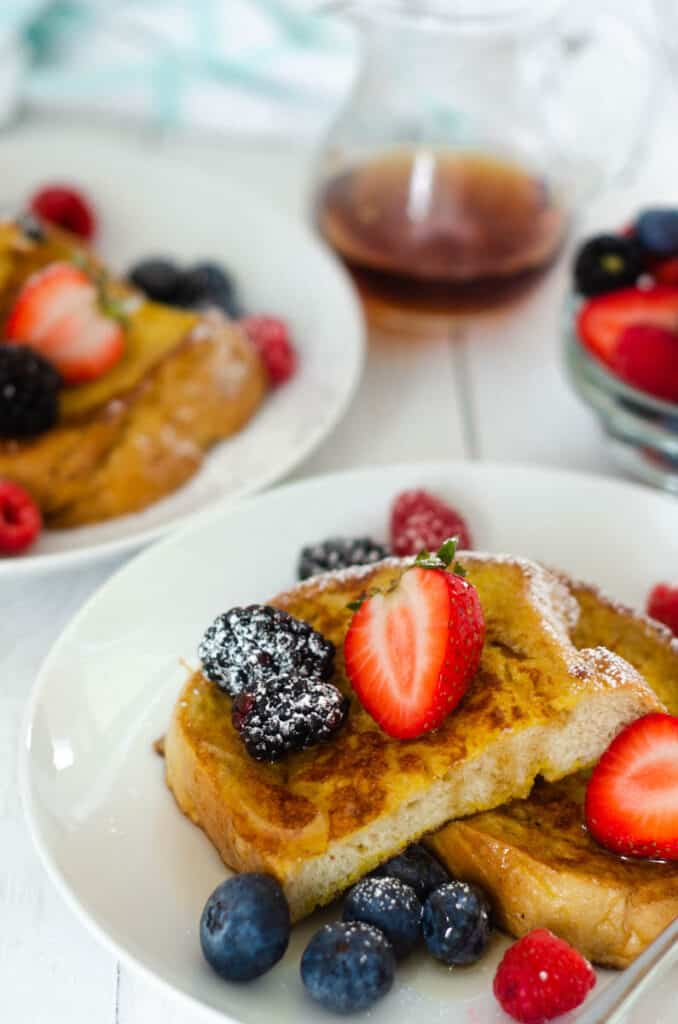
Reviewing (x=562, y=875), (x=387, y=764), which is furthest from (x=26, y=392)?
(x=562, y=875)

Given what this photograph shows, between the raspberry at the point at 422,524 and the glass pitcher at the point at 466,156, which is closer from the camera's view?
the raspberry at the point at 422,524

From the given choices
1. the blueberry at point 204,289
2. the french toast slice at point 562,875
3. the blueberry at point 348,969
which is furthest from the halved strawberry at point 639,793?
the blueberry at point 204,289

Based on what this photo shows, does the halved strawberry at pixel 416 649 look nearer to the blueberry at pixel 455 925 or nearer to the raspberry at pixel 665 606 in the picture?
the blueberry at pixel 455 925

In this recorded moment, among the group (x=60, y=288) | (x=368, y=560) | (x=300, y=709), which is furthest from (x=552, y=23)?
(x=300, y=709)

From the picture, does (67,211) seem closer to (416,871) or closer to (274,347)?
(274,347)

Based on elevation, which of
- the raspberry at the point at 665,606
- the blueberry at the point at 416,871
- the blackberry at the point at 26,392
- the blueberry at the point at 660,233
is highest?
the blueberry at the point at 660,233

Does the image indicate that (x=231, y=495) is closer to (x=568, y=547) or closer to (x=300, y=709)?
(x=568, y=547)
